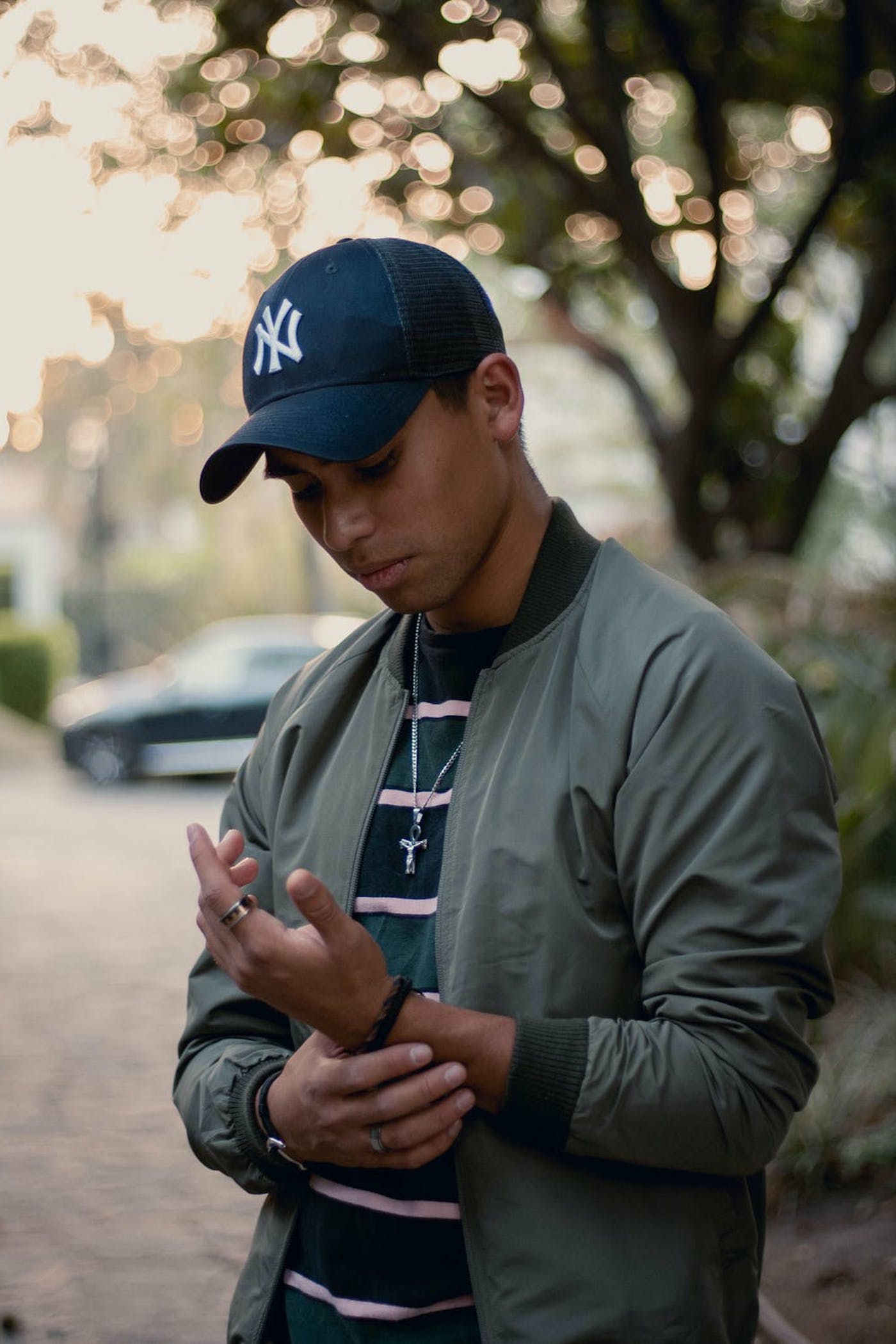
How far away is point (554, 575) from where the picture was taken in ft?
6.12

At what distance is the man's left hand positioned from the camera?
1.54 metres

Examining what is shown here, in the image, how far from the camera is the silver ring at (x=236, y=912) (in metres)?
1.61

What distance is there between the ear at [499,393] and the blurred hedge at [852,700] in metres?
3.44

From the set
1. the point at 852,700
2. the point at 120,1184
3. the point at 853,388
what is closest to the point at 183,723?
the point at 853,388

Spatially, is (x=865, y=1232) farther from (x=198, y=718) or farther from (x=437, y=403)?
(x=198, y=718)

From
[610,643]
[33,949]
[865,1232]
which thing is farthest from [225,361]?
[610,643]

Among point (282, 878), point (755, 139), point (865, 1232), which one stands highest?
point (755, 139)

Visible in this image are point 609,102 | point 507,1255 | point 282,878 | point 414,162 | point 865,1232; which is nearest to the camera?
point 507,1255

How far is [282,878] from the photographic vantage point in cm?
195

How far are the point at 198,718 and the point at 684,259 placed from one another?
482 inches

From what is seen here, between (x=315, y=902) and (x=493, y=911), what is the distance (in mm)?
255

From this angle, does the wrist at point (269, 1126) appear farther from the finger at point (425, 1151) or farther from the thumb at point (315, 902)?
the thumb at point (315, 902)

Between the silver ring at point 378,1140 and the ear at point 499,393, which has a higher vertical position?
the ear at point 499,393

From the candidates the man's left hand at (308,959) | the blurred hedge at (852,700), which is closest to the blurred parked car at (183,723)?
the blurred hedge at (852,700)
